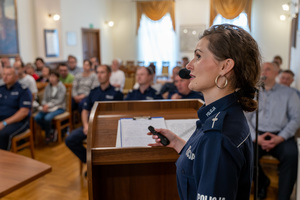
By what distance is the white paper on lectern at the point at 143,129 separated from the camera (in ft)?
4.05

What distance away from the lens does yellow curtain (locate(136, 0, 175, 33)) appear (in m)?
10.6

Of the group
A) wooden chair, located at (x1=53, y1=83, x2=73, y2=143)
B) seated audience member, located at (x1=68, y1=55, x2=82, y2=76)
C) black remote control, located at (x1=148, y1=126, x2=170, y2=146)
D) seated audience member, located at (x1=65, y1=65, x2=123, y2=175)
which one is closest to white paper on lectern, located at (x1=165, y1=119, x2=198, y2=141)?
black remote control, located at (x1=148, y1=126, x2=170, y2=146)

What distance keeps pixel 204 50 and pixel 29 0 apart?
294 inches

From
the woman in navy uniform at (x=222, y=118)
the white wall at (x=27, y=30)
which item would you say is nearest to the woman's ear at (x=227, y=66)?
the woman in navy uniform at (x=222, y=118)

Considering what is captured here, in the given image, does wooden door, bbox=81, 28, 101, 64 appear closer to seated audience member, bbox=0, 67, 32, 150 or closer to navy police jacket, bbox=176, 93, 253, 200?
seated audience member, bbox=0, 67, 32, 150

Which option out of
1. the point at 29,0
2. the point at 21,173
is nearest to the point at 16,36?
the point at 29,0

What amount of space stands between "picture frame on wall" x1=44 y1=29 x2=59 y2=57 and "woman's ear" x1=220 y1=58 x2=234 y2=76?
754 centimetres

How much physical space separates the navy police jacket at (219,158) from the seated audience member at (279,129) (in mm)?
1911

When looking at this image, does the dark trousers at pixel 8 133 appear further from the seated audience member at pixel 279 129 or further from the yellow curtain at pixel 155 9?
the yellow curtain at pixel 155 9

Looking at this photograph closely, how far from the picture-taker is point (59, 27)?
320 inches

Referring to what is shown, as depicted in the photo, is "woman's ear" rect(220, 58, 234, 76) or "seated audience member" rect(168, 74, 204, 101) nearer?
"woman's ear" rect(220, 58, 234, 76)

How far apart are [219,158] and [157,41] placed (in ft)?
35.0

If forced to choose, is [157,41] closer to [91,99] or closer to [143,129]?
→ [91,99]

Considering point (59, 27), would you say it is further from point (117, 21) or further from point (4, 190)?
point (4, 190)
